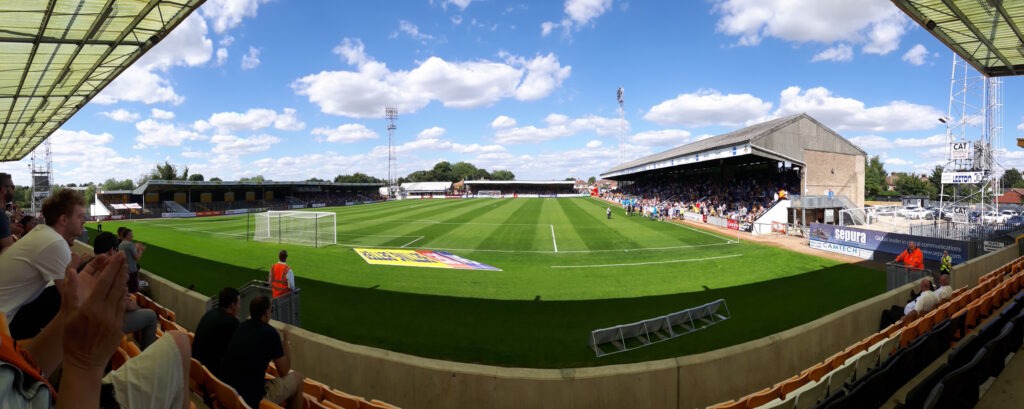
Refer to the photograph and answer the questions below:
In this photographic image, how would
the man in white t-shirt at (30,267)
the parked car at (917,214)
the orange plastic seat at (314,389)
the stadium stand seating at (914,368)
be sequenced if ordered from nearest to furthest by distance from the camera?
the man in white t-shirt at (30,267) → the stadium stand seating at (914,368) → the orange plastic seat at (314,389) → the parked car at (917,214)

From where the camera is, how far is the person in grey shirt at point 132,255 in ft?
22.9

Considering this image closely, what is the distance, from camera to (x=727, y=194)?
4019 centimetres

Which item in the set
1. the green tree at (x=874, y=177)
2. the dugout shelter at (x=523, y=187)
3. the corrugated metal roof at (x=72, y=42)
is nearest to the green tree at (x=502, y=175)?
the dugout shelter at (x=523, y=187)

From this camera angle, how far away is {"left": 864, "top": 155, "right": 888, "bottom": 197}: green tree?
81.3 metres

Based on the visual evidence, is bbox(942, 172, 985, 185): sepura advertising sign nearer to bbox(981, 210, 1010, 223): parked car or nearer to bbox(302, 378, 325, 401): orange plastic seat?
bbox(981, 210, 1010, 223): parked car

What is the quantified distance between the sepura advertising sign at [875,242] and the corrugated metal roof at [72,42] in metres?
25.1

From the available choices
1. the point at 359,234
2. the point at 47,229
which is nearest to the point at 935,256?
the point at 47,229

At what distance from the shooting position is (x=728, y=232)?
28672 millimetres

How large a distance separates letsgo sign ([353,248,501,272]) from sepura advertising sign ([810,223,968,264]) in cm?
1651

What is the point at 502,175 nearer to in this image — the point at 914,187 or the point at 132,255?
the point at 914,187

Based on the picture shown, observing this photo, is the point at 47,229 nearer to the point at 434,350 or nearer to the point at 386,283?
the point at 434,350

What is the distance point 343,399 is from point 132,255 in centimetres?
613

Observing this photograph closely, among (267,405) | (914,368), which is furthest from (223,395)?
(914,368)

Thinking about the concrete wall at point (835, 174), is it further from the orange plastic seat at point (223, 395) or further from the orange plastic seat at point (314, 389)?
the orange plastic seat at point (223, 395)
